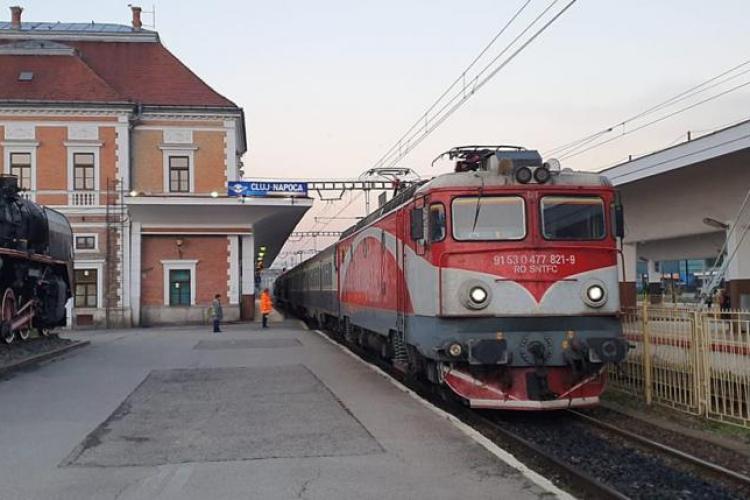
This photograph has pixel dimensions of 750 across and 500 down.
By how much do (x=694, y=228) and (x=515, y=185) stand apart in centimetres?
1134

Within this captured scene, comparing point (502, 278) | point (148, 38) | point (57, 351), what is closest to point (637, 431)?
point (502, 278)

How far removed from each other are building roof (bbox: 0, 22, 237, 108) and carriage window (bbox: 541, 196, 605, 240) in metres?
27.3

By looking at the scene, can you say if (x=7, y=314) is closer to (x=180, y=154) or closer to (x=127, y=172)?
(x=127, y=172)

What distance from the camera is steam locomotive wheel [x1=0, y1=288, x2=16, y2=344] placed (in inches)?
667

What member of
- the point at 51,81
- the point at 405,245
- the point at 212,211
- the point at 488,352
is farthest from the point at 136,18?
the point at 488,352

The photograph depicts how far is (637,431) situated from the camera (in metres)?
9.37

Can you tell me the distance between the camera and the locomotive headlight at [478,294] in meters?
9.29

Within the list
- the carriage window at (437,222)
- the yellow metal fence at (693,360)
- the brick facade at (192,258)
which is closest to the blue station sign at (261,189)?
the brick facade at (192,258)

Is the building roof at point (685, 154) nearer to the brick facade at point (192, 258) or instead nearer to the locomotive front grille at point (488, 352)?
the locomotive front grille at point (488, 352)

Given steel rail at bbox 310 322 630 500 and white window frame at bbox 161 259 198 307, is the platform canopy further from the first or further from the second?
steel rail at bbox 310 322 630 500

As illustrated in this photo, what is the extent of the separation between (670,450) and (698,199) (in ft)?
40.7

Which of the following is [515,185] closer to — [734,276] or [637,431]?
[637,431]

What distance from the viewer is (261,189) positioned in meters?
33.2

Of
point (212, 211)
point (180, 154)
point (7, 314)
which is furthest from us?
point (180, 154)
